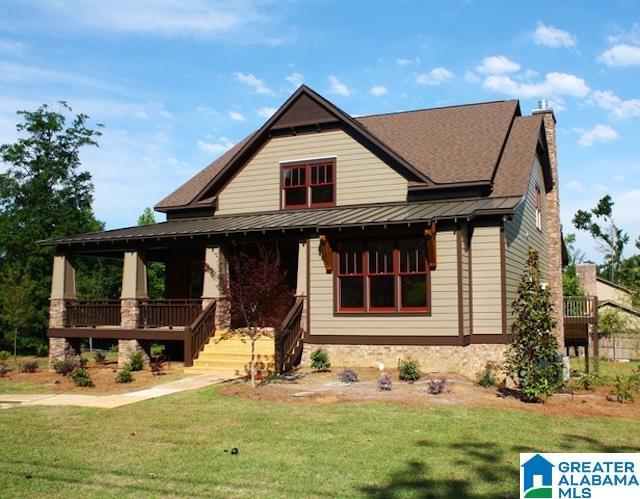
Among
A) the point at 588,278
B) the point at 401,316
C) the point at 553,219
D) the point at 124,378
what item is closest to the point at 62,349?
the point at 124,378

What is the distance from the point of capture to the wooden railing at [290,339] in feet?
57.6

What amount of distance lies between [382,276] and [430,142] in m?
6.36

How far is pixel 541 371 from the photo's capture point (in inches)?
510

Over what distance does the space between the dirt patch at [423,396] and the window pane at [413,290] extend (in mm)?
2556

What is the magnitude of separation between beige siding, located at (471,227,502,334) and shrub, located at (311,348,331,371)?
4310mm

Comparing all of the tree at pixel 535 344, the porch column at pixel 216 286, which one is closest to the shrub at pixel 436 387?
the tree at pixel 535 344

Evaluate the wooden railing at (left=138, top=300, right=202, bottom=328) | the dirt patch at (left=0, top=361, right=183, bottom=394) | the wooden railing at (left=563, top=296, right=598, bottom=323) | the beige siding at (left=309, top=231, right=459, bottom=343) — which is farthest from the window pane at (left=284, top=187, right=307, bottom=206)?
the wooden railing at (left=563, top=296, right=598, bottom=323)

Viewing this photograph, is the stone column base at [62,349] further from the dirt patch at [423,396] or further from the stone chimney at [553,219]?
the stone chimney at [553,219]

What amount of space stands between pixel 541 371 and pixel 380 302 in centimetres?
649

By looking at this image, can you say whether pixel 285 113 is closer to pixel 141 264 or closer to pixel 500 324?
pixel 141 264

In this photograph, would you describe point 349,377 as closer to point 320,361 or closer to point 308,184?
point 320,361

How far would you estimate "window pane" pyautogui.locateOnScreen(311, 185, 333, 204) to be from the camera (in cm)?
2150

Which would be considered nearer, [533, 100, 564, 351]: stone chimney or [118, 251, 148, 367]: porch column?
[118, 251, 148, 367]: porch column

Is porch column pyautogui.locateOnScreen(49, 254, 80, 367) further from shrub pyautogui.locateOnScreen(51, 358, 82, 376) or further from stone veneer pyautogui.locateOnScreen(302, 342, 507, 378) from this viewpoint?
stone veneer pyautogui.locateOnScreen(302, 342, 507, 378)
